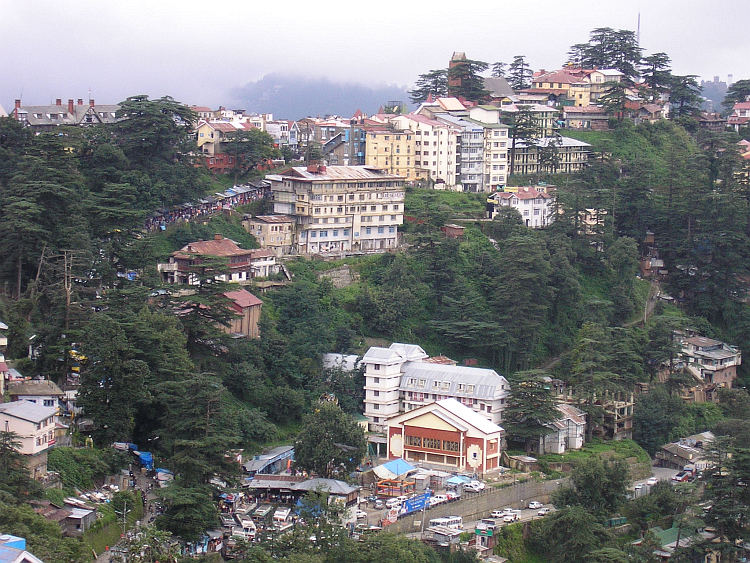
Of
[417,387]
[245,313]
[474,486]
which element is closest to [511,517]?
[474,486]

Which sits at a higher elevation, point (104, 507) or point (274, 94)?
point (274, 94)

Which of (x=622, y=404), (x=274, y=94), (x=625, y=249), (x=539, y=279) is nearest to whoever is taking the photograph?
(x=622, y=404)

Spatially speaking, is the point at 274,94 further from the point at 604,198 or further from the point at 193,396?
the point at 193,396

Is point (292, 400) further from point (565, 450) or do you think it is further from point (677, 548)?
point (677, 548)

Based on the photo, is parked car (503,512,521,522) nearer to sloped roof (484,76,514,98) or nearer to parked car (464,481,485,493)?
parked car (464,481,485,493)

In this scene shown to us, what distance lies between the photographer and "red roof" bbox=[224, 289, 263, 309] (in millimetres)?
46875

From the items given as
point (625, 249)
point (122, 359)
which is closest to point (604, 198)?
point (625, 249)

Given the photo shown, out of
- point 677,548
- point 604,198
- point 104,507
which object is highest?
point 604,198

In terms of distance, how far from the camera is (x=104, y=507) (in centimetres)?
3272

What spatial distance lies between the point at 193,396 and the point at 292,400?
959 cm

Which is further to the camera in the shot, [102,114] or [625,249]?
[102,114]

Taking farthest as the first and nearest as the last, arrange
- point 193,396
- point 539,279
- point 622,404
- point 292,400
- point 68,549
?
point 539,279 → point 622,404 → point 292,400 → point 193,396 → point 68,549

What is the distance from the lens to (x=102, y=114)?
6431 centimetres

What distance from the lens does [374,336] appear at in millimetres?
51812
